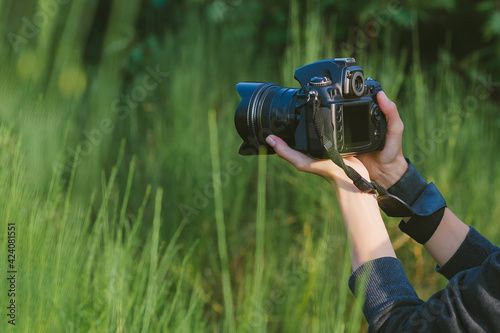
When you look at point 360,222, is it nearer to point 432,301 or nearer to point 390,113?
point 432,301

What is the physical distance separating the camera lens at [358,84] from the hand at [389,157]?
53 mm

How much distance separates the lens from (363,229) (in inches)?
37.9

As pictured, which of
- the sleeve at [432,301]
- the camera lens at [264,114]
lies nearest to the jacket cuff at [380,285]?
Result: the sleeve at [432,301]

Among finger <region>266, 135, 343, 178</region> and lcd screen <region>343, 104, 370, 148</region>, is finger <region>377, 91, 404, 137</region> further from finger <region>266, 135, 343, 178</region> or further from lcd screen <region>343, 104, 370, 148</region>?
finger <region>266, 135, 343, 178</region>

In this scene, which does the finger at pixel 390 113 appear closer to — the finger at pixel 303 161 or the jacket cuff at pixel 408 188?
the jacket cuff at pixel 408 188

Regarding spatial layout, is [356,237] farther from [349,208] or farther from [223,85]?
[223,85]

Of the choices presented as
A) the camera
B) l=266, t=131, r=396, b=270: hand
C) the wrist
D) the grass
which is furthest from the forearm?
the grass

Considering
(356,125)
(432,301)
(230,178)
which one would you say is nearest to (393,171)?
(356,125)

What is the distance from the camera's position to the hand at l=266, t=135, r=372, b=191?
1.03 m

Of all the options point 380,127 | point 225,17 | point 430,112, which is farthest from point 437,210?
point 225,17

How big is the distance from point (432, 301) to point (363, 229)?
0.49ft

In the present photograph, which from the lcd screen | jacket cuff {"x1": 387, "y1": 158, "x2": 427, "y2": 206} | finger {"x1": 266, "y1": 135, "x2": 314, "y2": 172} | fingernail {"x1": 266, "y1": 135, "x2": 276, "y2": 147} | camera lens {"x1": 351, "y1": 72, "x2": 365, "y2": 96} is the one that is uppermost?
camera lens {"x1": 351, "y1": 72, "x2": 365, "y2": 96}

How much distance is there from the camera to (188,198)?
2365 millimetres

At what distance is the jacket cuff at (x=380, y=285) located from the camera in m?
0.92
